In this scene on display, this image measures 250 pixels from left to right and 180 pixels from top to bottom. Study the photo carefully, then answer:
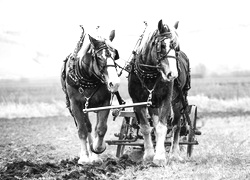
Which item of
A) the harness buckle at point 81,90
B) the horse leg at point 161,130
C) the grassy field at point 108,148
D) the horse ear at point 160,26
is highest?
the horse ear at point 160,26

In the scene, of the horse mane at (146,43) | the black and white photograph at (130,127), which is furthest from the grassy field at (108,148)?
the horse mane at (146,43)

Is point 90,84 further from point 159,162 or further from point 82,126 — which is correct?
point 159,162

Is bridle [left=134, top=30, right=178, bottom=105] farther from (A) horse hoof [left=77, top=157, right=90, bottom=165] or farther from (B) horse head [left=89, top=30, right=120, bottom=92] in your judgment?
(A) horse hoof [left=77, top=157, right=90, bottom=165]

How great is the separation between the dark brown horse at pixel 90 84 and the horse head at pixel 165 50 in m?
0.67

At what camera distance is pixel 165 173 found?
663cm

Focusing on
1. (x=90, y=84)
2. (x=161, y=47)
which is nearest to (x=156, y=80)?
(x=161, y=47)

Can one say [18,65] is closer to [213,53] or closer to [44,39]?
[44,39]

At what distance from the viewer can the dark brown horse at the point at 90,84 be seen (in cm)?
743

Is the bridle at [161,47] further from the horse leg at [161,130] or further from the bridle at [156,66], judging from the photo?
the horse leg at [161,130]

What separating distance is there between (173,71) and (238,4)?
11358 cm

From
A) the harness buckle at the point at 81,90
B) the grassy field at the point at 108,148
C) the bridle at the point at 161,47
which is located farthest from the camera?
the harness buckle at the point at 81,90

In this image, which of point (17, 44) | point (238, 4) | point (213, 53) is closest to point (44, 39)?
point (17, 44)

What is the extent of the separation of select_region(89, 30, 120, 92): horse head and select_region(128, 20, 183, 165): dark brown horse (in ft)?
2.17

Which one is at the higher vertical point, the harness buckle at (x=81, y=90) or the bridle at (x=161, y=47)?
the bridle at (x=161, y=47)
